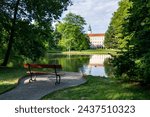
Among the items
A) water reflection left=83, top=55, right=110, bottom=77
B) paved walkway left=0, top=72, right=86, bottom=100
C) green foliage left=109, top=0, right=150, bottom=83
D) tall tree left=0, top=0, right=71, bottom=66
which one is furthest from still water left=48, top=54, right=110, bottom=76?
green foliage left=109, top=0, right=150, bottom=83

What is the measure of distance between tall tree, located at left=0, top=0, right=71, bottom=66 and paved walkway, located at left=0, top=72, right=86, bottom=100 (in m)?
8.84

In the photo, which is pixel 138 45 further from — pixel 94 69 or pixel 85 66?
pixel 85 66

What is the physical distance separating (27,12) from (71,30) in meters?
56.9

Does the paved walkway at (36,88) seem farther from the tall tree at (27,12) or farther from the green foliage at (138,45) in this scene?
the tall tree at (27,12)

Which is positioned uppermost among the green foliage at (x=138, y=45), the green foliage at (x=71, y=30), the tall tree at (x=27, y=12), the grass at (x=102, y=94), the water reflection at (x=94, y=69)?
the green foliage at (x=71, y=30)

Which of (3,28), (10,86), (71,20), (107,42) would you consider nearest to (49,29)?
(3,28)

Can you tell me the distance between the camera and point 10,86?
1292 cm

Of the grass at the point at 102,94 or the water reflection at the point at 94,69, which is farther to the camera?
the water reflection at the point at 94,69

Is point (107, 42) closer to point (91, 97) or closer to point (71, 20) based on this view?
point (71, 20)

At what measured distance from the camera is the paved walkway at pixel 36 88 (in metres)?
11.0

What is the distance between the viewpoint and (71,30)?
81125 millimetres

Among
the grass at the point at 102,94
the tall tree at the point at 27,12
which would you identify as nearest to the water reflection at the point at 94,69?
the tall tree at the point at 27,12

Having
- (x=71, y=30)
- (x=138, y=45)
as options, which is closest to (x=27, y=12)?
(x=138, y=45)

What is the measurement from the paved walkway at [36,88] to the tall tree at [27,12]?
29.0 feet
